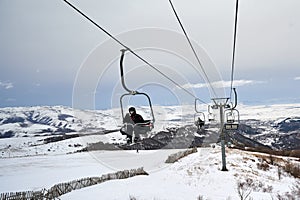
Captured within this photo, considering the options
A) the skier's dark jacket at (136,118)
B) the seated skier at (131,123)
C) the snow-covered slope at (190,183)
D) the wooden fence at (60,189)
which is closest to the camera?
the seated skier at (131,123)

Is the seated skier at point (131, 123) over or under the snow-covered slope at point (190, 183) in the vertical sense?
over

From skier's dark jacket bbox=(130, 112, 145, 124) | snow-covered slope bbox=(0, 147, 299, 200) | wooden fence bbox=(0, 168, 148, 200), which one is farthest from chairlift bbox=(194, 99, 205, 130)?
skier's dark jacket bbox=(130, 112, 145, 124)

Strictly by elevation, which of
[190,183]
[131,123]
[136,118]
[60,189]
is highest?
[136,118]

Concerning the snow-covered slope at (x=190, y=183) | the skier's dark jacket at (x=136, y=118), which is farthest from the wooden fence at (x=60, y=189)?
the skier's dark jacket at (x=136, y=118)

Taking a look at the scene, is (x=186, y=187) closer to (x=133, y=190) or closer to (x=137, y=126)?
(x=133, y=190)

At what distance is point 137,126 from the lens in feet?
33.3

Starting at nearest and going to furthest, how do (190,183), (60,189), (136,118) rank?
(136,118)
(60,189)
(190,183)

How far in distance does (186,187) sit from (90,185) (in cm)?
739

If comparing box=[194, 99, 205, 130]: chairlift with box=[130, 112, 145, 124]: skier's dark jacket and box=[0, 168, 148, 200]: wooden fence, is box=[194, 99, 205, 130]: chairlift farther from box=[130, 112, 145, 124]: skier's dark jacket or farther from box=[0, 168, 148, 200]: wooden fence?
box=[130, 112, 145, 124]: skier's dark jacket

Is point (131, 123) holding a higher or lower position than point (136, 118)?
lower

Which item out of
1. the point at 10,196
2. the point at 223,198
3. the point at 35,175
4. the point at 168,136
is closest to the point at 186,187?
the point at 223,198

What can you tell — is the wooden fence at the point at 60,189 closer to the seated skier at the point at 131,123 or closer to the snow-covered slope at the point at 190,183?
the snow-covered slope at the point at 190,183

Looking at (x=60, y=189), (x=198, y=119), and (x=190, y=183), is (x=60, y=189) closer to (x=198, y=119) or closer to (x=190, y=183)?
(x=190, y=183)

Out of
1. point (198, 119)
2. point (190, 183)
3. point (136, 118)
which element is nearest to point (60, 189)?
point (190, 183)
